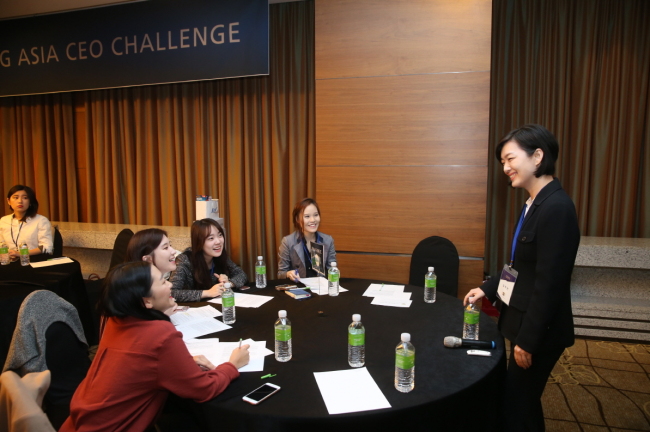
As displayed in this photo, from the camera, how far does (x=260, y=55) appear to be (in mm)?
3986

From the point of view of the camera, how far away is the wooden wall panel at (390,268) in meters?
3.48

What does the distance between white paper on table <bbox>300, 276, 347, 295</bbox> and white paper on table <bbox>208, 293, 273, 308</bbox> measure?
0.97 feet

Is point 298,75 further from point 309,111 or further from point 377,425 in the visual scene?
point 377,425

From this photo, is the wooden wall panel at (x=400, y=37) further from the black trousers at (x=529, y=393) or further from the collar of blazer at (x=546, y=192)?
the black trousers at (x=529, y=393)

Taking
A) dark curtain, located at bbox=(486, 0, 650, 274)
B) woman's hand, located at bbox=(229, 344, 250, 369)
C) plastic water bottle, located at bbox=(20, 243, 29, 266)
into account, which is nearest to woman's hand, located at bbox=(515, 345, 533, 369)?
woman's hand, located at bbox=(229, 344, 250, 369)

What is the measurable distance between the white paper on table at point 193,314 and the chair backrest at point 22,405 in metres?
0.70

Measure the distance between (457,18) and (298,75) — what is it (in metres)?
1.82

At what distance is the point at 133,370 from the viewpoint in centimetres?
125

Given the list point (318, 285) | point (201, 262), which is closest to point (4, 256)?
point (201, 262)

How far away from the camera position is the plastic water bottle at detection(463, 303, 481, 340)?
5.73 ft

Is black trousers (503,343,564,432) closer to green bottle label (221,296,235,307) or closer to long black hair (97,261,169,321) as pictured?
green bottle label (221,296,235,307)

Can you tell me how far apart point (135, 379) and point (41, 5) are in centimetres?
510

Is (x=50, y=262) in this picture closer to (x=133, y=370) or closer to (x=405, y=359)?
(x=133, y=370)

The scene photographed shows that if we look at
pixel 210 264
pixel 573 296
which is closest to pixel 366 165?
pixel 210 264
